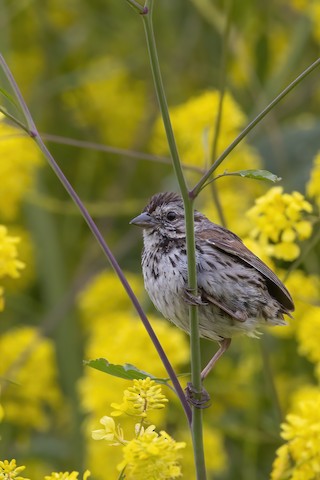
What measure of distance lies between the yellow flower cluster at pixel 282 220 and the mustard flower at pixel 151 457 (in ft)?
3.72

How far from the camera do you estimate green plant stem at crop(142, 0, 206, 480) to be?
2.05 meters

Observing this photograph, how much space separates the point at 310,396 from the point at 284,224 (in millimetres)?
1273

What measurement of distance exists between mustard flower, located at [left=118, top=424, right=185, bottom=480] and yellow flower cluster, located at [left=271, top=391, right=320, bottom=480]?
1.72ft

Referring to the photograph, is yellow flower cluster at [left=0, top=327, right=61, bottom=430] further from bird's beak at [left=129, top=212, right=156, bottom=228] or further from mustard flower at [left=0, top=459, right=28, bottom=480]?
mustard flower at [left=0, top=459, right=28, bottom=480]

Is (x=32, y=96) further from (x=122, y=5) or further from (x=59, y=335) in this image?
(x=59, y=335)

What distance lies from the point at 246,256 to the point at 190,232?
1.21m

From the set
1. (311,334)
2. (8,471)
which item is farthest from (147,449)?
(311,334)

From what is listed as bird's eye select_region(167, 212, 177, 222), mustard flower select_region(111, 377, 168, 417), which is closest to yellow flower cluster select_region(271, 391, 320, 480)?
mustard flower select_region(111, 377, 168, 417)

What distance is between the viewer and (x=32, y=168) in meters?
4.93

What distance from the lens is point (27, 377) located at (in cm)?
457

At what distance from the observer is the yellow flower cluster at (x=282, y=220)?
3.04 meters

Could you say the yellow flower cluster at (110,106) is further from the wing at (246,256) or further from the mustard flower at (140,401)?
the mustard flower at (140,401)

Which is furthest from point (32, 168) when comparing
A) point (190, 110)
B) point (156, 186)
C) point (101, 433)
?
point (101, 433)

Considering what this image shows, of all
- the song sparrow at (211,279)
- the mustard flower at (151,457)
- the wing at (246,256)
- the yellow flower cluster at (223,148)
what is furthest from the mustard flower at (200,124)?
the mustard flower at (151,457)
